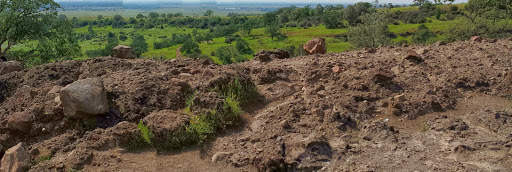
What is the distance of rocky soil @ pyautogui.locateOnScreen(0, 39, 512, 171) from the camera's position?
539 cm

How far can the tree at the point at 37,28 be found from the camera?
15.2 meters

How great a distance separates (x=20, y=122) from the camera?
6836 millimetres

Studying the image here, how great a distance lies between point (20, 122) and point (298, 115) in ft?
17.5

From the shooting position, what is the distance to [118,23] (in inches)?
6191

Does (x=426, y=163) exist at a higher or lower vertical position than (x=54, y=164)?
higher

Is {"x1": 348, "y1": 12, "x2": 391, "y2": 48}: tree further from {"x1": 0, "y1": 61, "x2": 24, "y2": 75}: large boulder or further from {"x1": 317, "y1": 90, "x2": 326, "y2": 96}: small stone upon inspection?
{"x1": 0, "y1": 61, "x2": 24, "y2": 75}: large boulder

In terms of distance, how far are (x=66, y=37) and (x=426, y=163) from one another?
663 inches

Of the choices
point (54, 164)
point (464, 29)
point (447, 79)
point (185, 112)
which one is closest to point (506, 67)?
point (447, 79)

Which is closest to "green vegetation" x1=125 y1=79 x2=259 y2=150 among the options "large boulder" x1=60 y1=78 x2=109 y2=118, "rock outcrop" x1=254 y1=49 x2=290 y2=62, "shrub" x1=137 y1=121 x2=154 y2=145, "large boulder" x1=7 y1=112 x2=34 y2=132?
"shrub" x1=137 y1=121 x2=154 y2=145

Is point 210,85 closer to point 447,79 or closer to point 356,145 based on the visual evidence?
point 356,145

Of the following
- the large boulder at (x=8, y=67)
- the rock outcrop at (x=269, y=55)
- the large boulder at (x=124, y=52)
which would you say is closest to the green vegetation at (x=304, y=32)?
the large boulder at (x=124, y=52)

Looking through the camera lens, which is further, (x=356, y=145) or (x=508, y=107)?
(x=508, y=107)

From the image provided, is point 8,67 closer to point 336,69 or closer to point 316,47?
point 336,69

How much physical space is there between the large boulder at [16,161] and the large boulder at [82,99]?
1.12 metres
